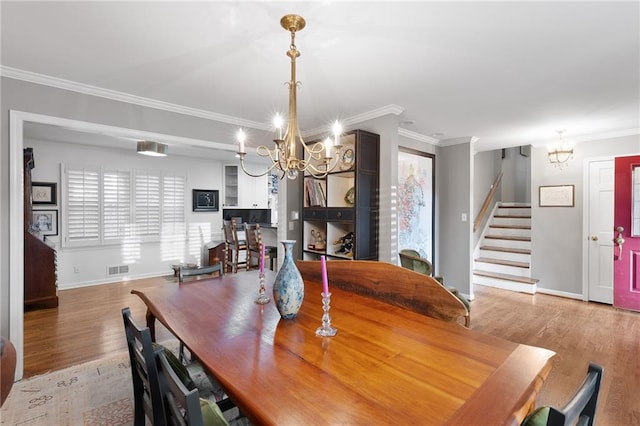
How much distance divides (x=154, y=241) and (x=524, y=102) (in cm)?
601

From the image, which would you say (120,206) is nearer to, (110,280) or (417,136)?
(110,280)

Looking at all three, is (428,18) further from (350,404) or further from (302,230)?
(302,230)

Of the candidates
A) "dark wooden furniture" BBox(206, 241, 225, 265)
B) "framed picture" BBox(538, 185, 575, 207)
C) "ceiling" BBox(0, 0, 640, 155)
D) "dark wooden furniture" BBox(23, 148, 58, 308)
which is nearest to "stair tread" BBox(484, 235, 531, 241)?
"framed picture" BBox(538, 185, 575, 207)

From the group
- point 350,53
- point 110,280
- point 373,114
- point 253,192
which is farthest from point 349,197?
point 110,280

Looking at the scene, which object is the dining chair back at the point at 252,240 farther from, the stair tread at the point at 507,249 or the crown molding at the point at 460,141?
the stair tread at the point at 507,249

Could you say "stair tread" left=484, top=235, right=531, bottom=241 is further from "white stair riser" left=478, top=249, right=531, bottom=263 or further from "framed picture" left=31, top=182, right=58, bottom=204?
"framed picture" left=31, top=182, right=58, bottom=204

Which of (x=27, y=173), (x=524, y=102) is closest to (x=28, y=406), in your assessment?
(x=27, y=173)

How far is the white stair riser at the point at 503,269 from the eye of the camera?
5075 millimetres

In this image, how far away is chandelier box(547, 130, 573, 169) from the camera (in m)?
4.10

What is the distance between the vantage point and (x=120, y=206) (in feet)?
17.4

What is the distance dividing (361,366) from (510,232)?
6.09 m

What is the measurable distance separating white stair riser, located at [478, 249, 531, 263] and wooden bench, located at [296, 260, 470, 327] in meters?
4.38

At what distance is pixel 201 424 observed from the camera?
78 cm

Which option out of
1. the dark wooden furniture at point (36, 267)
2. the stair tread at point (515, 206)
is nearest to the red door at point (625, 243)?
the stair tread at point (515, 206)
